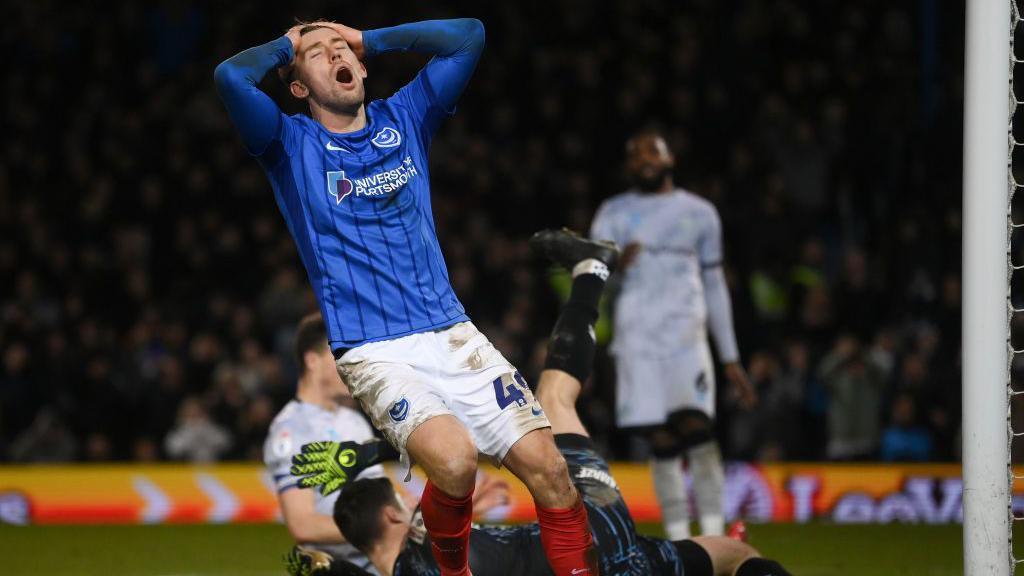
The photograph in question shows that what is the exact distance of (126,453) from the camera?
1197 cm

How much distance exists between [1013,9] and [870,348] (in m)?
7.05

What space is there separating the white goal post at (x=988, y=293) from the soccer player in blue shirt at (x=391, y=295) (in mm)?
1377

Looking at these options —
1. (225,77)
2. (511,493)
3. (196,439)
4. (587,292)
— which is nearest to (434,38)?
(225,77)

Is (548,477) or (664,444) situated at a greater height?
(548,477)

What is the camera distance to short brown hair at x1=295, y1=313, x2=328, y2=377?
6.25m

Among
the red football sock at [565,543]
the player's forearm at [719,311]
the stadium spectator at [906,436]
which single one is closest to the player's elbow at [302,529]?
the red football sock at [565,543]

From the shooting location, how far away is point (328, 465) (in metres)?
5.42

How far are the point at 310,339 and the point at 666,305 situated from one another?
232 centimetres

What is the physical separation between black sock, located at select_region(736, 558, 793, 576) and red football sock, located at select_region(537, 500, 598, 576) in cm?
90

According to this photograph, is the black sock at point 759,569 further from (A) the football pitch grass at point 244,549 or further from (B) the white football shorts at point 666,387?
(B) the white football shorts at point 666,387

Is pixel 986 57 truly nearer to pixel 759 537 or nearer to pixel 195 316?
pixel 759 537

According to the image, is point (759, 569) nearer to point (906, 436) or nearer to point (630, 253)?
point (630, 253)

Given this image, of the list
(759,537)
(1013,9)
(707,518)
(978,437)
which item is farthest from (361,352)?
(759,537)

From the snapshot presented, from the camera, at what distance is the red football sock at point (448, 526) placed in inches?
179
